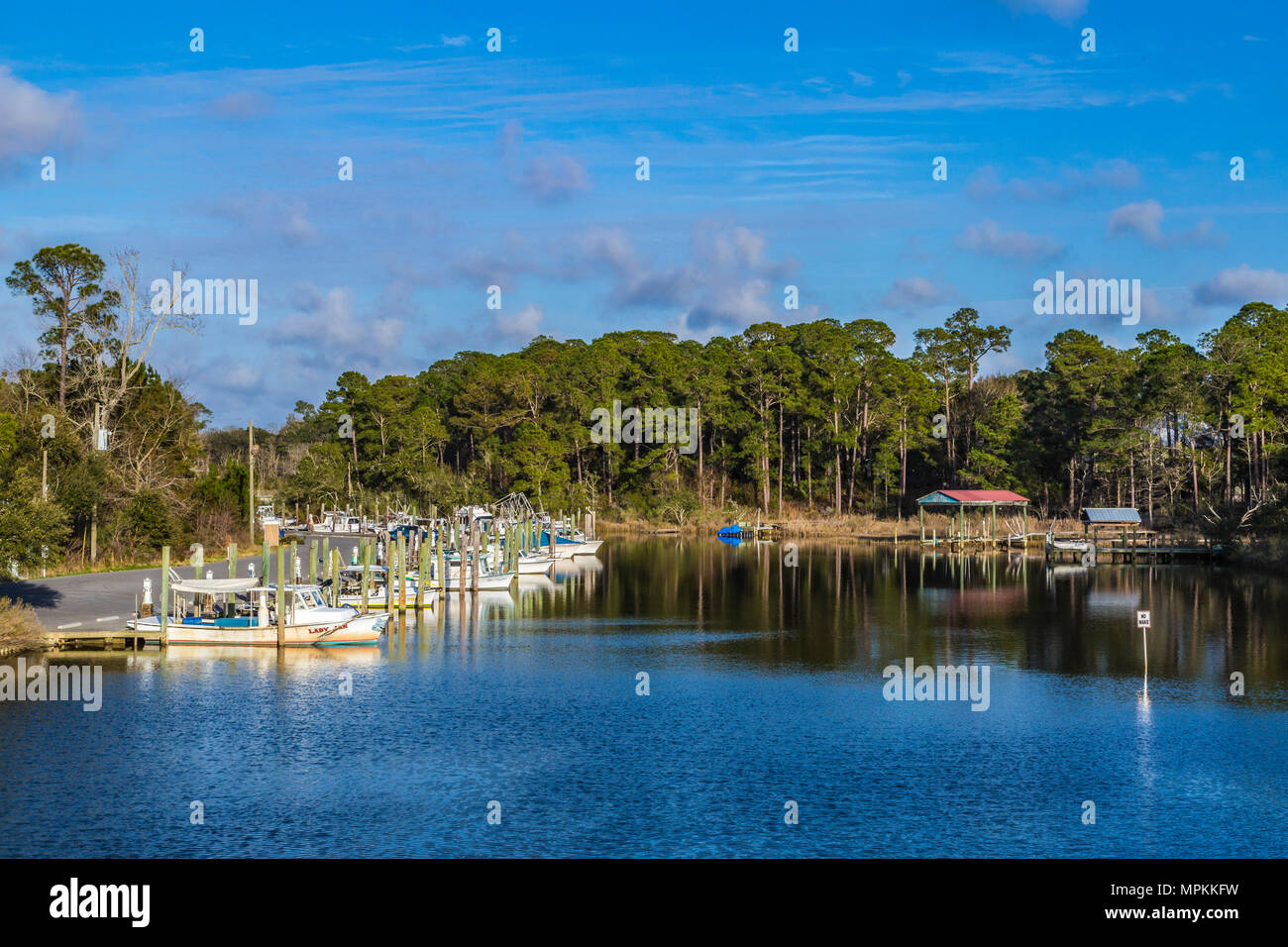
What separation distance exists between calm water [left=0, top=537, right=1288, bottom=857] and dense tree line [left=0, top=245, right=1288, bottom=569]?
38.8 meters

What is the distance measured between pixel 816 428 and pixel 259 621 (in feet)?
276

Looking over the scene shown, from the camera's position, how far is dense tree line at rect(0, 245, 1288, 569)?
86.8 metres

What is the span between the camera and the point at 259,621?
41969 millimetres

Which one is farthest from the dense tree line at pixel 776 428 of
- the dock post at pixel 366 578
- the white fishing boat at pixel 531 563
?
the dock post at pixel 366 578

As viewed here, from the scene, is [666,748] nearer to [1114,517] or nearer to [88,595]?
[88,595]

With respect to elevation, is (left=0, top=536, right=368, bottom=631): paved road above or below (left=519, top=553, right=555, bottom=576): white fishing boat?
above

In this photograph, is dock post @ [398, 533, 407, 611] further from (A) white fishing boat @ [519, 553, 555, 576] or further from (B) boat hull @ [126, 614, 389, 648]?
(A) white fishing boat @ [519, 553, 555, 576]

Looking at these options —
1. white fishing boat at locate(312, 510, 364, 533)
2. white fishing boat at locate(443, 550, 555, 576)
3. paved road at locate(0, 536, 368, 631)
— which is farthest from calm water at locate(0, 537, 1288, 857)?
white fishing boat at locate(312, 510, 364, 533)

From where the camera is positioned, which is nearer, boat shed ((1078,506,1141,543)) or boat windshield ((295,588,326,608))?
boat windshield ((295,588,326,608))

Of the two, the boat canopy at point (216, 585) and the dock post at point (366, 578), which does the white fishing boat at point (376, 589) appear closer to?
the dock post at point (366, 578)

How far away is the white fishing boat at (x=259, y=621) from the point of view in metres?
40.9

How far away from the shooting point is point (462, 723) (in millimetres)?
31562

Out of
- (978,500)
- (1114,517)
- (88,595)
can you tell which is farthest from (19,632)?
(978,500)

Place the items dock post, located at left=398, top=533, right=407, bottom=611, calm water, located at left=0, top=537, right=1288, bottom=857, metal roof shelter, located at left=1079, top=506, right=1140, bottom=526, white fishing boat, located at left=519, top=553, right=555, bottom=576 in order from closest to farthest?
calm water, located at left=0, top=537, right=1288, bottom=857
dock post, located at left=398, top=533, right=407, bottom=611
white fishing boat, located at left=519, top=553, right=555, bottom=576
metal roof shelter, located at left=1079, top=506, right=1140, bottom=526
